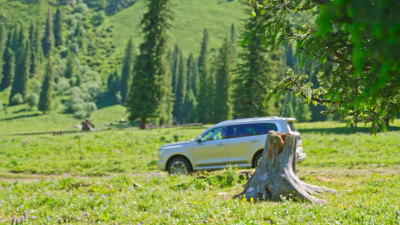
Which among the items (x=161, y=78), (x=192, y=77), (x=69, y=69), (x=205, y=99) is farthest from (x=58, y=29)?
(x=161, y=78)

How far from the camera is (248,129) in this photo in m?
13.3

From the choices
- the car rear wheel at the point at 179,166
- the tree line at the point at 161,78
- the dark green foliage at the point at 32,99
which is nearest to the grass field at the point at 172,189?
the car rear wheel at the point at 179,166

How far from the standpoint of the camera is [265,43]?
17.4 ft

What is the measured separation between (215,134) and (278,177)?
207 inches

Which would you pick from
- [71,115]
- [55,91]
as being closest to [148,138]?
[71,115]

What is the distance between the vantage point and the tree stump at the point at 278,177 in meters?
8.14

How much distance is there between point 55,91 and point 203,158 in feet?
440

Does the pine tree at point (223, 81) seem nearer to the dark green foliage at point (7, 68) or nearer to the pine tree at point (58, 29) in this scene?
the dark green foliage at point (7, 68)

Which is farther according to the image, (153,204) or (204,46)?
(204,46)

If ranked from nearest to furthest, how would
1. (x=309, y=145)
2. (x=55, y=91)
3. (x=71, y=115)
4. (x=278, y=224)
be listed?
1. (x=278, y=224)
2. (x=309, y=145)
3. (x=71, y=115)
4. (x=55, y=91)

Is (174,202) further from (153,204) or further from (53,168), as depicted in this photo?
(53,168)

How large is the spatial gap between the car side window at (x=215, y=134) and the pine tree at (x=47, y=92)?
9755 centimetres

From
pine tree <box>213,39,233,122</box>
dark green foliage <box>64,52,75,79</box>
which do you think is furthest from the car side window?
dark green foliage <box>64,52,75,79</box>

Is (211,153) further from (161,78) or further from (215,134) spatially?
(161,78)
